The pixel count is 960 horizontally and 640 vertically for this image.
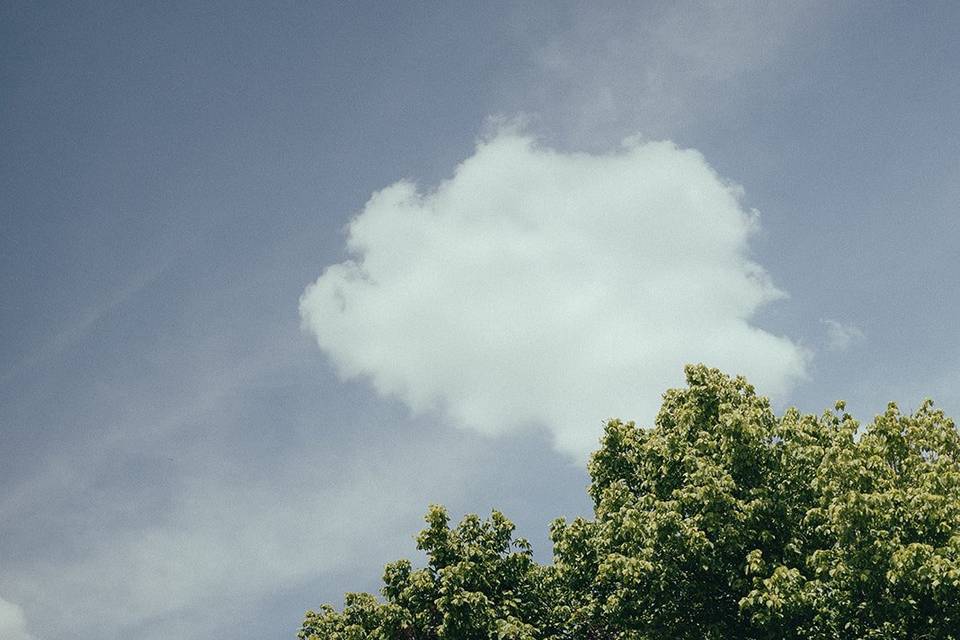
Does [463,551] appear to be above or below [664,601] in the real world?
above

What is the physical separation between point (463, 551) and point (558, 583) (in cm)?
389

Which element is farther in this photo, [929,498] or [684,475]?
[684,475]

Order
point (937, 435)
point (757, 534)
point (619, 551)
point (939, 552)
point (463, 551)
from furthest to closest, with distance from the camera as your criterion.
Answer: point (463, 551)
point (937, 435)
point (619, 551)
point (757, 534)
point (939, 552)

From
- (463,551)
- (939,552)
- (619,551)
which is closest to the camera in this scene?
(939,552)

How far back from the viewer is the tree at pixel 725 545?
21.1m

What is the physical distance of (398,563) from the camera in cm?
2959

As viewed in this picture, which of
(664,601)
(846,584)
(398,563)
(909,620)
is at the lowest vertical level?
(909,620)

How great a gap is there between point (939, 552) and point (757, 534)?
472cm

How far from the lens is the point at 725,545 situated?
74.7 ft

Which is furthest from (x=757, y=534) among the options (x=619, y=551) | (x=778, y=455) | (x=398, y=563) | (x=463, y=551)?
(x=398, y=563)

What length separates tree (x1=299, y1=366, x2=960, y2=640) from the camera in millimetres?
21062

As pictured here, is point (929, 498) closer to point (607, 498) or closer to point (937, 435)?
point (937, 435)

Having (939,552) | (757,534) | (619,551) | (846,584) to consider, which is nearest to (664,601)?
(619,551)

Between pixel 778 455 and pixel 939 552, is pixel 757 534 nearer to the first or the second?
pixel 778 455
